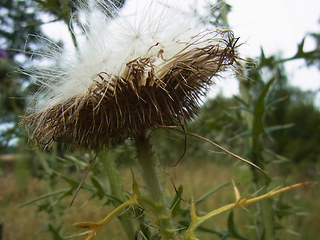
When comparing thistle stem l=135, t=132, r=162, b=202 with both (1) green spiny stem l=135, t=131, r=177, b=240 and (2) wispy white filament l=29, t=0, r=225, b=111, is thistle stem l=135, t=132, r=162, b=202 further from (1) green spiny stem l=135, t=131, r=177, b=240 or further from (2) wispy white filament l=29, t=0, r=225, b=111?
(2) wispy white filament l=29, t=0, r=225, b=111

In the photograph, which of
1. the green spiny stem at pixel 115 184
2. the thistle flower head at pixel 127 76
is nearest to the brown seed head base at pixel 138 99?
the thistle flower head at pixel 127 76

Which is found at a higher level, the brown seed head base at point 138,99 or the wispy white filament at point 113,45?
the wispy white filament at point 113,45

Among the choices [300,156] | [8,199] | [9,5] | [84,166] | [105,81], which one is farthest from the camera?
[300,156]

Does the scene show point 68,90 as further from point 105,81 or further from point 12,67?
point 12,67

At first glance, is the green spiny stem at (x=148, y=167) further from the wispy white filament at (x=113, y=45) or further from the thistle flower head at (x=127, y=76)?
the wispy white filament at (x=113, y=45)

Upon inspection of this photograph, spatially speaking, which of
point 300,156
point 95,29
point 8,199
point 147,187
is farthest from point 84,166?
point 300,156

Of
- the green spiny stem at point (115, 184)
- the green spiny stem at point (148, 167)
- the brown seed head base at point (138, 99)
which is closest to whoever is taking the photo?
the brown seed head base at point (138, 99)

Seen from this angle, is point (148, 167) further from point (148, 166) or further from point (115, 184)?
point (115, 184)

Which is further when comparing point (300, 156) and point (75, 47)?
point (300, 156)
